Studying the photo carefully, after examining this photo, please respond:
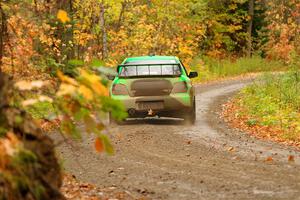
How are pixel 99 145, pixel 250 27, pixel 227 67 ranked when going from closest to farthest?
pixel 99 145 < pixel 227 67 < pixel 250 27

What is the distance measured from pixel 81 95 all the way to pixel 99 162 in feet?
19.7

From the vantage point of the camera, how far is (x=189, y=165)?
383 inches

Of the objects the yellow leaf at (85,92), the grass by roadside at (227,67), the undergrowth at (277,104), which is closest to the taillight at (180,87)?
the undergrowth at (277,104)

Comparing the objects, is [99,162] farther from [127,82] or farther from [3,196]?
[3,196]

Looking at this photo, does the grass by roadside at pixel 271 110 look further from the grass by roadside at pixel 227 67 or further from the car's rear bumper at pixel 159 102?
the grass by roadside at pixel 227 67

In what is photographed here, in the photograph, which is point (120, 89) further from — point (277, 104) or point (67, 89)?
point (67, 89)

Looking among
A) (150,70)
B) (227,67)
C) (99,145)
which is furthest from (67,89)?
(227,67)

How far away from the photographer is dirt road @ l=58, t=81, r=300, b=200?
7.81m

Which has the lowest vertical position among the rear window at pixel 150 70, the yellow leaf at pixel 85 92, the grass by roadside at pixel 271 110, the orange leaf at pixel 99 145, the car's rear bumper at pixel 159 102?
the grass by roadside at pixel 271 110

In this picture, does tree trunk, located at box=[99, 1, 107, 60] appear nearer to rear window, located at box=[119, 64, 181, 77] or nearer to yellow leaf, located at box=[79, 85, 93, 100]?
rear window, located at box=[119, 64, 181, 77]

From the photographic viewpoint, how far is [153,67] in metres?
15.2

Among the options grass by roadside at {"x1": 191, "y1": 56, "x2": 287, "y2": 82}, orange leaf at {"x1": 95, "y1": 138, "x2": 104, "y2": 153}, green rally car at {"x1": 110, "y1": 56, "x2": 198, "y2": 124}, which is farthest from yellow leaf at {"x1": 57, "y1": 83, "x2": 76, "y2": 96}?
grass by roadside at {"x1": 191, "y1": 56, "x2": 287, "y2": 82}

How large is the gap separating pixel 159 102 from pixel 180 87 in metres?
0.64

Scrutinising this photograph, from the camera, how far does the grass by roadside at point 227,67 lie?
117 feet
